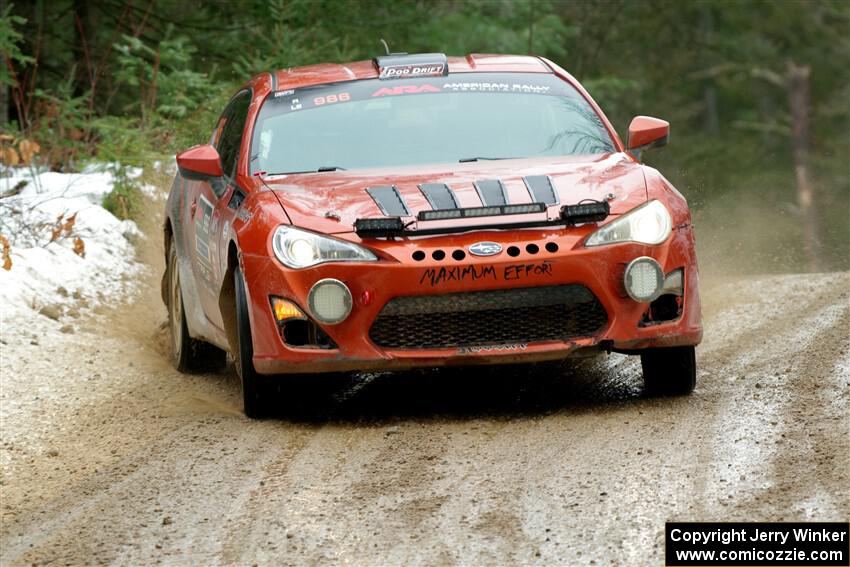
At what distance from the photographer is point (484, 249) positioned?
6.59m

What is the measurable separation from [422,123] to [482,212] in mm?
1454

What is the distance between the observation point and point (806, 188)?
1427 inches

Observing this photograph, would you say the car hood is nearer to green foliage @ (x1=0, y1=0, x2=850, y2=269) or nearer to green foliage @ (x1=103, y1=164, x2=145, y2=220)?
green foliage @ (x1=103, y1=164, x2=145, y2=220)

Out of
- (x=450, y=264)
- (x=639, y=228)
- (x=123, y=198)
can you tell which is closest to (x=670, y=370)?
(x=639, y=228)

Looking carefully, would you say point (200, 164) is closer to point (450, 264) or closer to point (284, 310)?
point (284, 310)

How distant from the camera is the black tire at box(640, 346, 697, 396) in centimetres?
707

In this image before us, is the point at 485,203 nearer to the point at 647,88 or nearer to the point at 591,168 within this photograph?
the point at 591,168

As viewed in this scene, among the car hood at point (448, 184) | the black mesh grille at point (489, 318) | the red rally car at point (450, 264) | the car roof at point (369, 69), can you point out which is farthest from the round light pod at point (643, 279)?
the car roof at point (369, 69)

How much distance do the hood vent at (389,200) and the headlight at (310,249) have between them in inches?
9.8

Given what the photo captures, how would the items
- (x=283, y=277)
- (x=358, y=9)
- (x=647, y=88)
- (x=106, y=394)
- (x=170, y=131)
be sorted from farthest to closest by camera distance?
(x=647, y=88) < (x=358, y=9) < (x=170, y=131) < (x=106, y=394) < (x=283, y=277)

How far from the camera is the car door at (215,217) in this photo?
7.63 m

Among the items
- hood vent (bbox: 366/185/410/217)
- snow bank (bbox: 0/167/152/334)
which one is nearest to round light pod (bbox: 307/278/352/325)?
hood vent (bbox: 366/185/410/217)

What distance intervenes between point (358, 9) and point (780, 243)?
615 centimetres

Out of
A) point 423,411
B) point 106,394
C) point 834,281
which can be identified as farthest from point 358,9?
point 423,411
